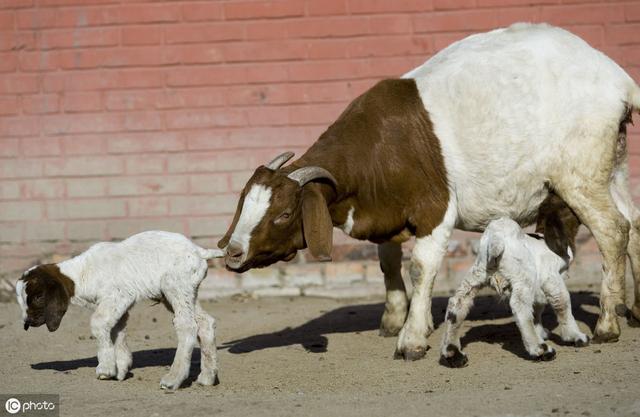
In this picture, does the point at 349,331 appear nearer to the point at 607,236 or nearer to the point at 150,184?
the point at 607,236

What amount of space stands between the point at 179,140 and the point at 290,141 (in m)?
1.06

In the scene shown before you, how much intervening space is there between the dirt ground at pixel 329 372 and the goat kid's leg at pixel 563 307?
12 cm

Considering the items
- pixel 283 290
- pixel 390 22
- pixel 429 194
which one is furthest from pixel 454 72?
pixel 283 290

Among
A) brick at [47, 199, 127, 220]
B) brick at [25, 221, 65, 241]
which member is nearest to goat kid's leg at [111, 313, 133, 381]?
brick at [47, 199, 127, 220]

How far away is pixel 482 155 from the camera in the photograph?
816 centimetres

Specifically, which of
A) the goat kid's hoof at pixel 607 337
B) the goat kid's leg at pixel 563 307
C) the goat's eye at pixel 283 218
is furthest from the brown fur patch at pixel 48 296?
the goat kid's hoof at pixel 607 337

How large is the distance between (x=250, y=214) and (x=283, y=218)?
0.22m

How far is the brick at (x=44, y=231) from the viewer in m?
11.0

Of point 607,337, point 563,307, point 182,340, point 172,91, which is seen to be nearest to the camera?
point 182,340

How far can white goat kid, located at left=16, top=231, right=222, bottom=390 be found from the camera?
7070 mm

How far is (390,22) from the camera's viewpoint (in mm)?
10789

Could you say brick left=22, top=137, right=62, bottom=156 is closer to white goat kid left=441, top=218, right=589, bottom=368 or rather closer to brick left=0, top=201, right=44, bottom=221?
brick left=0, top=201, right=44, bottom=221

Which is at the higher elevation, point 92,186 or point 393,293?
point 92,186

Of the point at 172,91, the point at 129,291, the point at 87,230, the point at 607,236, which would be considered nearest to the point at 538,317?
A: the point at 607,236
